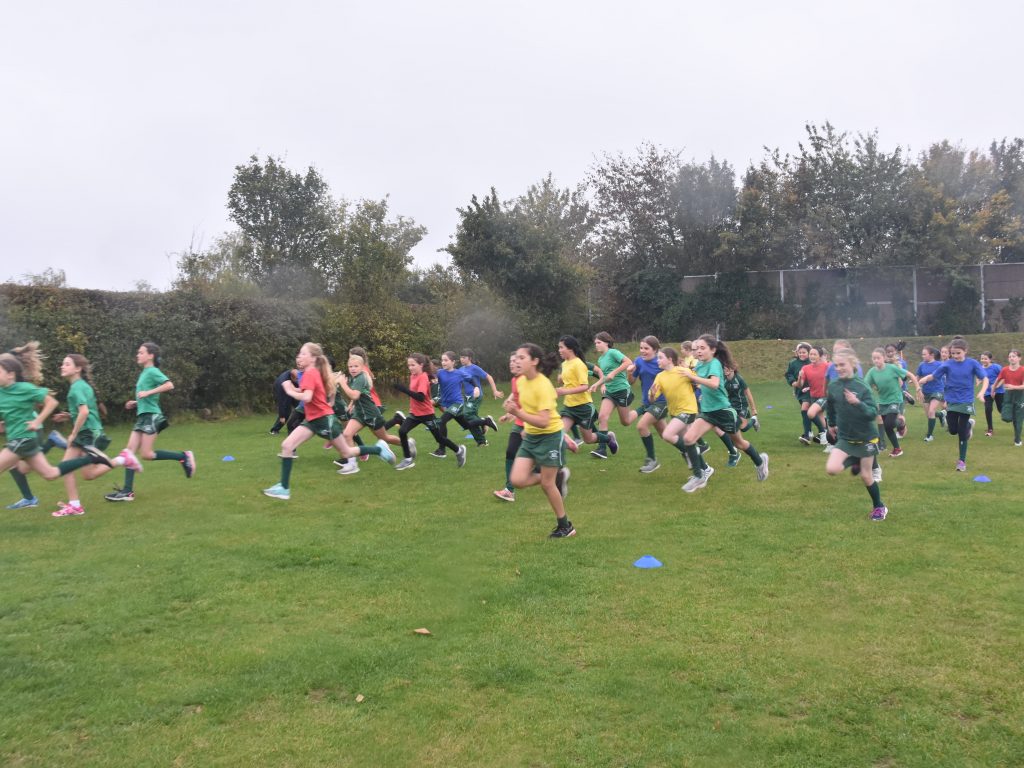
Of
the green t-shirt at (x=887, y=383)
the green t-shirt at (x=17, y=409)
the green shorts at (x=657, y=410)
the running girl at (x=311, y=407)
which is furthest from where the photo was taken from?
the green t-shirt at (x=887, y=383)

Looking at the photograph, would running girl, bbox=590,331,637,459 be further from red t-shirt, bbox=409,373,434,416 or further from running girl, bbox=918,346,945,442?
running girl, bbox=918,346,945,442

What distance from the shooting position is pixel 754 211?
36562mm

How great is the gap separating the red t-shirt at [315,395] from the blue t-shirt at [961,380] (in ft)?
29.7

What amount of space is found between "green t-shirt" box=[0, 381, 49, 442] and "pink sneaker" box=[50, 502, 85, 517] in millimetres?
919

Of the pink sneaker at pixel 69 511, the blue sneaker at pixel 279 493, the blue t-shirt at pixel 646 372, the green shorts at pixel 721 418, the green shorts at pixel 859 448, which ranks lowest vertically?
the blue sneaker at pixel 279 493

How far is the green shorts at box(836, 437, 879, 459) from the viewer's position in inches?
306

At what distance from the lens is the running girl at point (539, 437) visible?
731 cm

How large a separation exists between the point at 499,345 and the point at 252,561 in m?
21.8

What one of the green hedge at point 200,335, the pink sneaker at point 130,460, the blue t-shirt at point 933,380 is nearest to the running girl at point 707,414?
the blue t-shirt at point 933,380

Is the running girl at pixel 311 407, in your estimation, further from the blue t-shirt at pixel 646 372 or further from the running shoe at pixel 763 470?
the running shoe at pixel 763 470

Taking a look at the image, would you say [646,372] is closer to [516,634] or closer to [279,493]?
[279,493]

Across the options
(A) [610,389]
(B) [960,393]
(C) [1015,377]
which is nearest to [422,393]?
(A) [610,389]

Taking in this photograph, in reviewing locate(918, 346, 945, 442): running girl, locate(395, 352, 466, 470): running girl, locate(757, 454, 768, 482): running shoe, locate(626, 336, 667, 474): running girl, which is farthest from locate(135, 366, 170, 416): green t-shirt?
locate(918, 346, 945, 442): running girl

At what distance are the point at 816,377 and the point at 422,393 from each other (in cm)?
673
